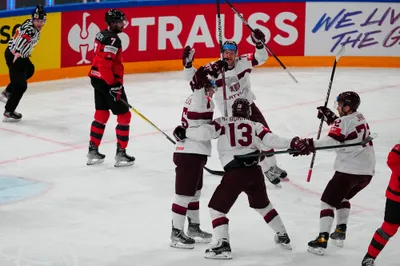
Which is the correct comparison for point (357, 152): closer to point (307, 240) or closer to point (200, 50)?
point (307, 240)

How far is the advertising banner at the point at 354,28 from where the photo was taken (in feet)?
41.6

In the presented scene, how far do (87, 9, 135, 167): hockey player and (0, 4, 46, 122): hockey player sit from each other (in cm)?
166

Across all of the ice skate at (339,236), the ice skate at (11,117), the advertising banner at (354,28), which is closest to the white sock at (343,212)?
the ice skate at (339,236)

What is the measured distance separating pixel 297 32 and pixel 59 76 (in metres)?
3.26

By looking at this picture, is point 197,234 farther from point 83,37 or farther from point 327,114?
point 83,37

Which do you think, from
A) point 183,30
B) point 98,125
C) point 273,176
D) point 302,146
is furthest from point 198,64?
point 302,146

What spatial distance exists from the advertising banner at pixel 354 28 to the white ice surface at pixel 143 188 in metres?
0.96

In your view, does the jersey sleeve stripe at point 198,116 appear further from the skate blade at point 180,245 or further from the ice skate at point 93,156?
the ice skate at point 93,156

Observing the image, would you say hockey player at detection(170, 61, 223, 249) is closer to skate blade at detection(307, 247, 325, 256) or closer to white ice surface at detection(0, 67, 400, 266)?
white ice surface at detection(0, 67, 400, 266)

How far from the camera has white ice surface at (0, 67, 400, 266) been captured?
242 inches

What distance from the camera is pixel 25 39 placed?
962 centimetres

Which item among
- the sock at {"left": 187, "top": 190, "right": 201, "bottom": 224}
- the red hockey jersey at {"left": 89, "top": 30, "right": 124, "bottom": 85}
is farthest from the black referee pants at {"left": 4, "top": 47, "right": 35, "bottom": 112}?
the sock at {"left": 187, "top": 190, "right": 201, "bottom": 224}

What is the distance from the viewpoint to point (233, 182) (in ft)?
19.4

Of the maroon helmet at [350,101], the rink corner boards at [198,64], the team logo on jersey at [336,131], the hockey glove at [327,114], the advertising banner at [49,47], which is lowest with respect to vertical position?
the rink corner boards at [198,64]
